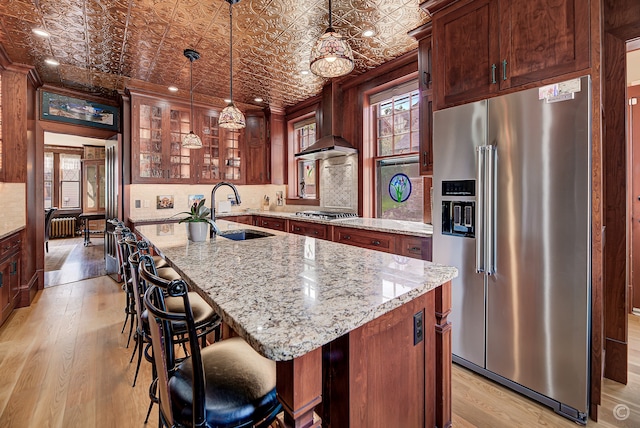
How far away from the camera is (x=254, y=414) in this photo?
2.92 feet

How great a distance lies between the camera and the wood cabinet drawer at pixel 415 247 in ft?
8.27

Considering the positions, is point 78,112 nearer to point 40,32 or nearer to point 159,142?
point 159,142

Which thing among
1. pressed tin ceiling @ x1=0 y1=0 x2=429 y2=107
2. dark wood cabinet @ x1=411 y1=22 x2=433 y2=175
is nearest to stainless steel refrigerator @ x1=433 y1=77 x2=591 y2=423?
dark wood cabinet @ x1=411 y1=22 x2=433 y2=175

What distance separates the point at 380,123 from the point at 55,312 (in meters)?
4.39

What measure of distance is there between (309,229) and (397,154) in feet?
4.78

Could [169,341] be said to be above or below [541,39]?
below

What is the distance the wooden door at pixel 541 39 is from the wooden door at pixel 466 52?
0.07m

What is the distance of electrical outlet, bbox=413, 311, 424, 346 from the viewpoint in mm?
1157

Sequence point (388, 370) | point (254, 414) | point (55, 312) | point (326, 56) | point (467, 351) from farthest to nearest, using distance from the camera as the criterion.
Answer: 1. point (55, 312)
2. point (467, 351)
3. point (326, 56)
4. point (388, 370)
5. point (254, 414)

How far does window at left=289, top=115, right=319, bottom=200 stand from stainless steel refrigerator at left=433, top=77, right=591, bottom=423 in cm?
317

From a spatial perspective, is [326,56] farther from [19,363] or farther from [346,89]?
[19,363]

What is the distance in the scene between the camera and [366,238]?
3088mm

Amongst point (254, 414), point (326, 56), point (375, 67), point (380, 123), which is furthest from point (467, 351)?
point (375, 67)

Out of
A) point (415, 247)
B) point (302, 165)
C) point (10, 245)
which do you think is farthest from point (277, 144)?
point (10, 245)
